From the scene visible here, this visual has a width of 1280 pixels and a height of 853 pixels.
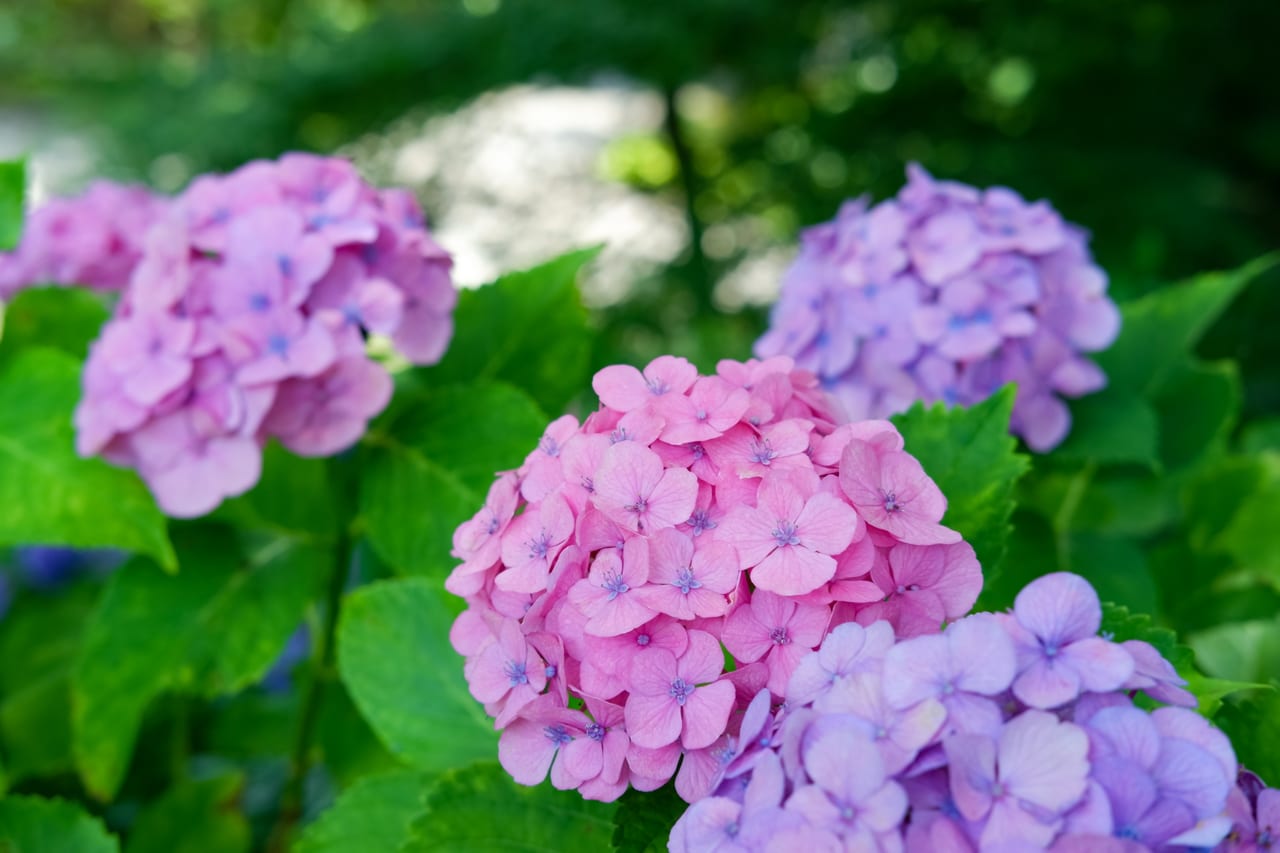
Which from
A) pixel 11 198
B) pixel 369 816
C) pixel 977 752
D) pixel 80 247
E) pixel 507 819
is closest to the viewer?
pixel 977 752

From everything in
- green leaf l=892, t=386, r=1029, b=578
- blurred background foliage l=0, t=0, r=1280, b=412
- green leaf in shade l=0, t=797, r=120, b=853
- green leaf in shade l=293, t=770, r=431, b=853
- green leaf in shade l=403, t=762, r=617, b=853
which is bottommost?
blurred background foliage l=0, t=0, r=1280, b=412

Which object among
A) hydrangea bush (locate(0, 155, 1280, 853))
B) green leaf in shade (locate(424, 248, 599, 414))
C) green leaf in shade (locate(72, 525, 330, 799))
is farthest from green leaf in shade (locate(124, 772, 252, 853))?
green leaf in shade (locate(424, 248, 599, 414))

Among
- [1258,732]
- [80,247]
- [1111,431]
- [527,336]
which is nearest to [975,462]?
[1258,732]

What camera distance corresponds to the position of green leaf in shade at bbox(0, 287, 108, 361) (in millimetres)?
1057

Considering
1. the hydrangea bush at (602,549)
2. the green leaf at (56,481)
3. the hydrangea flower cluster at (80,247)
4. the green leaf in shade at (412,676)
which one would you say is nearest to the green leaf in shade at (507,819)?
the hydrangea bush at (602,549)

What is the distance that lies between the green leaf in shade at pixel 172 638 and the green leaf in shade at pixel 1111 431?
71 centimetres

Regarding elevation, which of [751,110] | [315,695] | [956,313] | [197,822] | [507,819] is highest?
[956,313]

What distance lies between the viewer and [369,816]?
31.1 inches

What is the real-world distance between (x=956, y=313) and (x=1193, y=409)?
37 centimetres

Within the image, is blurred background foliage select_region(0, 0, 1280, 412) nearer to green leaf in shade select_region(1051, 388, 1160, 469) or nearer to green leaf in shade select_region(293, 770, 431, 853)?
green leaf in shade select_region(1051, 388, 1160, 469)

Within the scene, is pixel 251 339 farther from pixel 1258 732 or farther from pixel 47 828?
pixel 1258 732

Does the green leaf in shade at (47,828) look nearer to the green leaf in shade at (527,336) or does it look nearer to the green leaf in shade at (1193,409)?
the green leaf in shade at (527,336)

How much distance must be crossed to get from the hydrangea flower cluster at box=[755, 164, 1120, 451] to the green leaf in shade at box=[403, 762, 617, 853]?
0.43 m

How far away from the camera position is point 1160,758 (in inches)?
17.1
